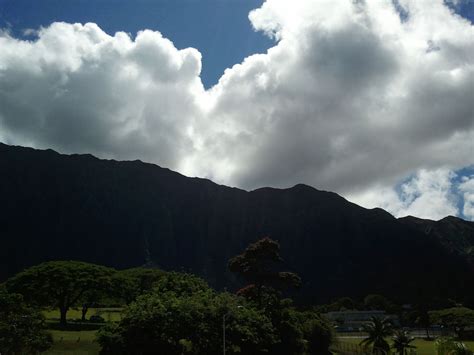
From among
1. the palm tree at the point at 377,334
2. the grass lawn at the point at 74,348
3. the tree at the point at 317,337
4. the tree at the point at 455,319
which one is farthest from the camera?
the tree at the point at 455,319

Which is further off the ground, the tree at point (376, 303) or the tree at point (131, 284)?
the tree at point (131, 284)

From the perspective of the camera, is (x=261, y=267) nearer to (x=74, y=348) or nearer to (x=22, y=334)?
(x=74, y=348)

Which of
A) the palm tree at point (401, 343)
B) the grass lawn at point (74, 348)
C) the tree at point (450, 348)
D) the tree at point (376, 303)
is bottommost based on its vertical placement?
the palm tree at point (401, 343)

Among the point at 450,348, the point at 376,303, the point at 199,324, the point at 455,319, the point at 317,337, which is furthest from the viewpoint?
the point at 376,303

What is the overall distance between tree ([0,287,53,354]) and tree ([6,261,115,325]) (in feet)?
114

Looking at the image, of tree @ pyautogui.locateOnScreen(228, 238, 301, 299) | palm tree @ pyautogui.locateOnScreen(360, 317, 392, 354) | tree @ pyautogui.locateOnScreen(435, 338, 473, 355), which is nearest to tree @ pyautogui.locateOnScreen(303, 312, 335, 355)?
palm tree @ pyautogui.locateOnScreen(360, 317, 392, 354)

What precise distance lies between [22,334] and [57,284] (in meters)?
43.6

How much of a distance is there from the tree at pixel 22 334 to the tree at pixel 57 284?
114 feet

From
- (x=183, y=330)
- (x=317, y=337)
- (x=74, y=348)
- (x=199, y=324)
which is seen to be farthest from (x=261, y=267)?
(x=74, y=348)

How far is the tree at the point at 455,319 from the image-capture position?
129 m

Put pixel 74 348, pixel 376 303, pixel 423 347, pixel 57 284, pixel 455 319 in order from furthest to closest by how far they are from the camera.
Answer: pixel 376 303, pixel 455 319, pixel 423 347, pixel 57 284, pixel 74 348

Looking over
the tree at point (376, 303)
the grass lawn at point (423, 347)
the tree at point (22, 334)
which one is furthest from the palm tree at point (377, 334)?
the tree at point (376, 303)

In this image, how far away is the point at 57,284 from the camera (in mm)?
85625

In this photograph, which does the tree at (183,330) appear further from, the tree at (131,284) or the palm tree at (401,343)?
the tree at (131,284)
